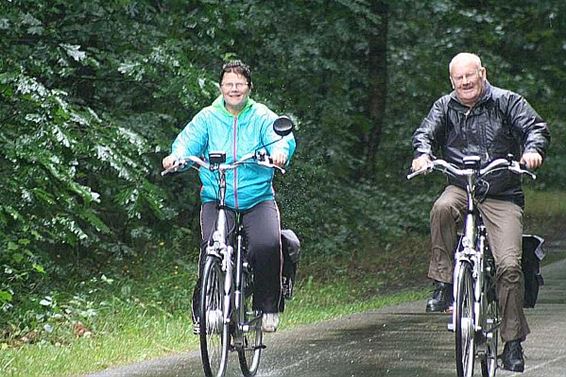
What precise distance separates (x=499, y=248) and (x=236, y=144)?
1.75 metres

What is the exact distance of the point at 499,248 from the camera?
7695mm

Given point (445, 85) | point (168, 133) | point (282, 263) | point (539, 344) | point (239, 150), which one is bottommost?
point (539, 344)

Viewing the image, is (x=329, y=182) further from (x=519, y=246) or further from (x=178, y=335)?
(x=519, y=246)

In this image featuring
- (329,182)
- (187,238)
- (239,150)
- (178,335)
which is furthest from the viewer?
(329,182)

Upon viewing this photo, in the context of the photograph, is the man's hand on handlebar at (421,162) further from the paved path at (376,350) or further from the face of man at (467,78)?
the paved path at (376,350)

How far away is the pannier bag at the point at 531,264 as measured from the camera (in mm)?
7918

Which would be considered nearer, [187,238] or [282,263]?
[282,263]

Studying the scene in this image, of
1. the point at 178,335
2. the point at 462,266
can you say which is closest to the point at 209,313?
the point at 462,266

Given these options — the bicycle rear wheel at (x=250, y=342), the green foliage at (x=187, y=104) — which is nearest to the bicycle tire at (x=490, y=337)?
the bicycle rear wheel at (x=250, y=342)

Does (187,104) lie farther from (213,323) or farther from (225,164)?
(213,323)

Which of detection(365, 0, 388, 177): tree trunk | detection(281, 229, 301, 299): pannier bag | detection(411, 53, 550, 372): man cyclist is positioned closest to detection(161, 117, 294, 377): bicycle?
detection(281, 229, 301, 299): pannier bag

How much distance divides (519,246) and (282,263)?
152 centimetres

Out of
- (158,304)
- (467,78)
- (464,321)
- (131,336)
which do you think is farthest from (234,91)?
(158,304)

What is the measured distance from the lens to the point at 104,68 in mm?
11883
